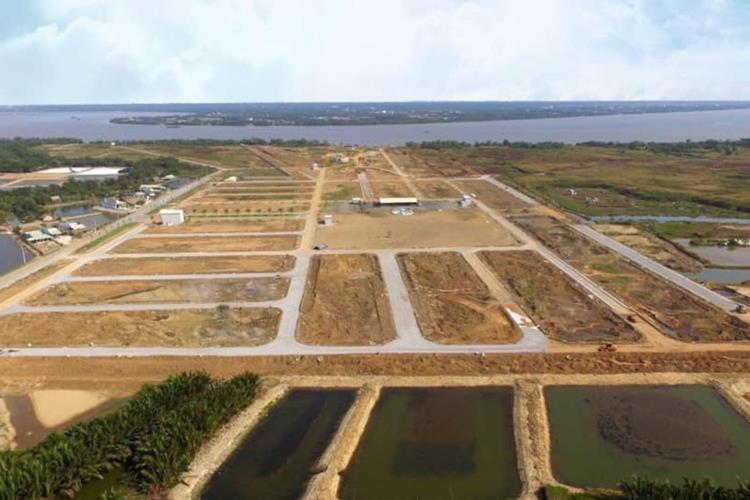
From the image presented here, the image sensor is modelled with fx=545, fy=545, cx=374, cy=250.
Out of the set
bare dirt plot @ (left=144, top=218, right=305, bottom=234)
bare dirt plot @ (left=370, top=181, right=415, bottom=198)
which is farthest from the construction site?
bare dirt plot @ (left=370, top=181, right=415, bottom=198)

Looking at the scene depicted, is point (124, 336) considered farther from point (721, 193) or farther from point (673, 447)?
point (721, 193)

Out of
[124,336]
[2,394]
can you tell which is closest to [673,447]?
[124,336]

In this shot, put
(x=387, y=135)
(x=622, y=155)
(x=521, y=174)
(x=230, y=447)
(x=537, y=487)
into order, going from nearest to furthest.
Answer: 1. (x=537, y=487)
2. (x=230, y=447)
3. (x=521, y=174)
4. (x=622, y=155)
5. (x=387, y=135)

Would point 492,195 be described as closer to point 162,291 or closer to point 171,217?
point 171,217

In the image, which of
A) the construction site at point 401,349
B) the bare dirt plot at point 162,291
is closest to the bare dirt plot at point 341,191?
the construction site at point 401,349

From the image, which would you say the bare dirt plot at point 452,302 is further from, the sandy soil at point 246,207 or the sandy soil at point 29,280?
the sandy soil at point 29,280

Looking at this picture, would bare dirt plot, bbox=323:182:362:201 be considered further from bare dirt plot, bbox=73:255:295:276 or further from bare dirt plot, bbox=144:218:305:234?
bare dirt plot, bbox=73:255:295:276
